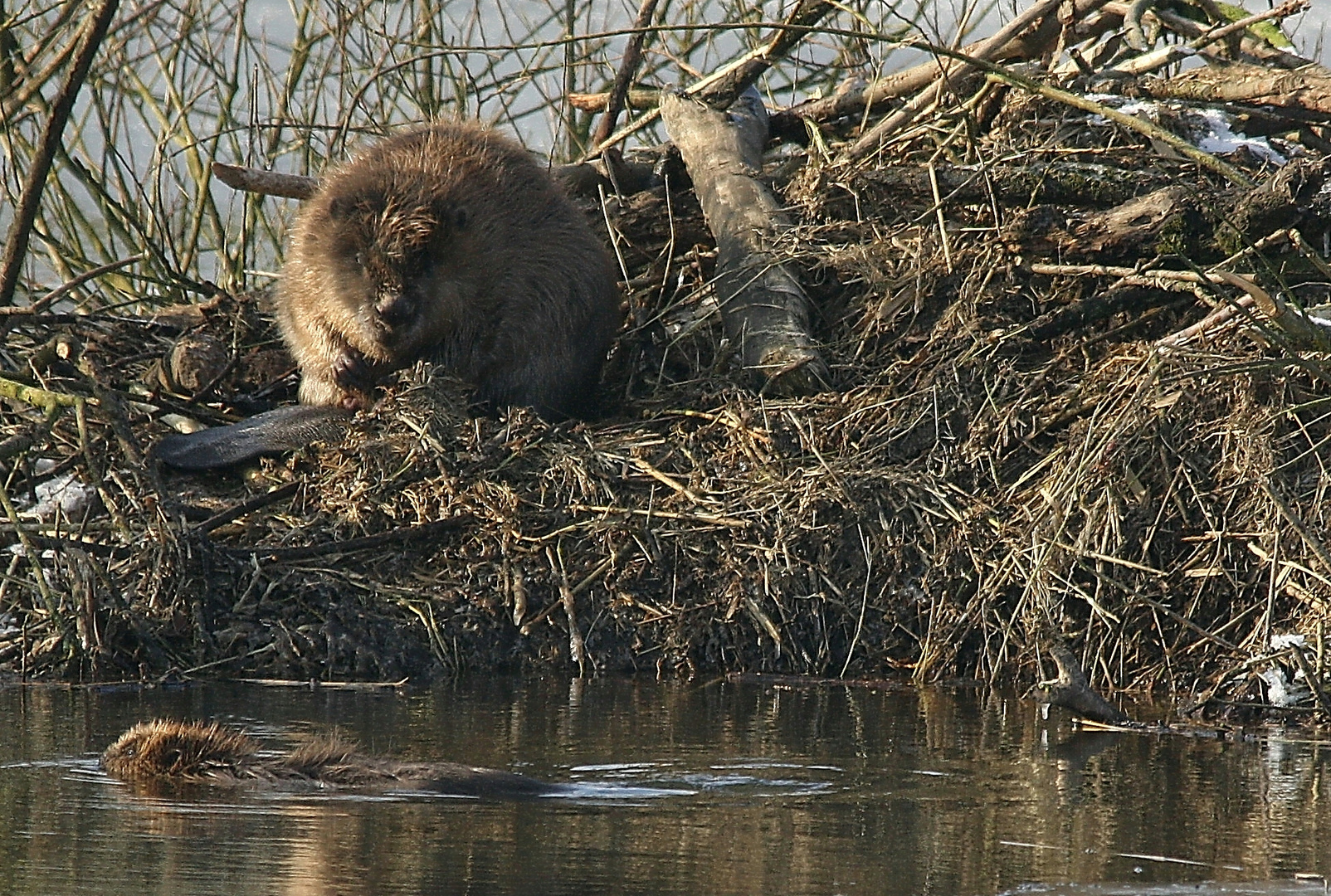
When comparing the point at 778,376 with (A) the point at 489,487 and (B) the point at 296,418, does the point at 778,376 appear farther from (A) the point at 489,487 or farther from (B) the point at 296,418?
(B) the point at 296,418

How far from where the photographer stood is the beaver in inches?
239

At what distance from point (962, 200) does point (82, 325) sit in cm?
326

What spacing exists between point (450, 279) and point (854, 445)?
1453 millimetres

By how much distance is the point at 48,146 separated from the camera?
629 centimetres

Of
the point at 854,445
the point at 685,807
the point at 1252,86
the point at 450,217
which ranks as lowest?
the point at 685,807

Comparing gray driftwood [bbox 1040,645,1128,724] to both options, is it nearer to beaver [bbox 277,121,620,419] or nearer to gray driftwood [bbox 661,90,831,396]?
gray driftwood [bbox 661,90,831,396]

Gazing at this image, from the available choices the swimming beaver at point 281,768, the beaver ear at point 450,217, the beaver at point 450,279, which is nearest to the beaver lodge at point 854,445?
the beaver at point 450,279

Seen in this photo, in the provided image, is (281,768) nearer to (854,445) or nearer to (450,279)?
(854,445)

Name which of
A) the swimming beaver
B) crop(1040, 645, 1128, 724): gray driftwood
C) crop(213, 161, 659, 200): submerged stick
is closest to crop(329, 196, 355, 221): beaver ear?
crop(213, 161, 659, 200): submerged stick

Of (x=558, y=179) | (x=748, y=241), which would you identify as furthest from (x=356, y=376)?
(x=748, y=241)

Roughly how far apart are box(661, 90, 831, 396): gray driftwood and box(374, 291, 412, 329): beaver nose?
3.74ft

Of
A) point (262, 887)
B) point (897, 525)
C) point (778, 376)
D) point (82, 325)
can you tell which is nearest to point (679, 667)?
point (897, 525)

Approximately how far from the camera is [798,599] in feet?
17.5

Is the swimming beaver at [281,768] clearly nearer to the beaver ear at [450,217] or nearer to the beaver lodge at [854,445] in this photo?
the beaver lodge at [854,445]
